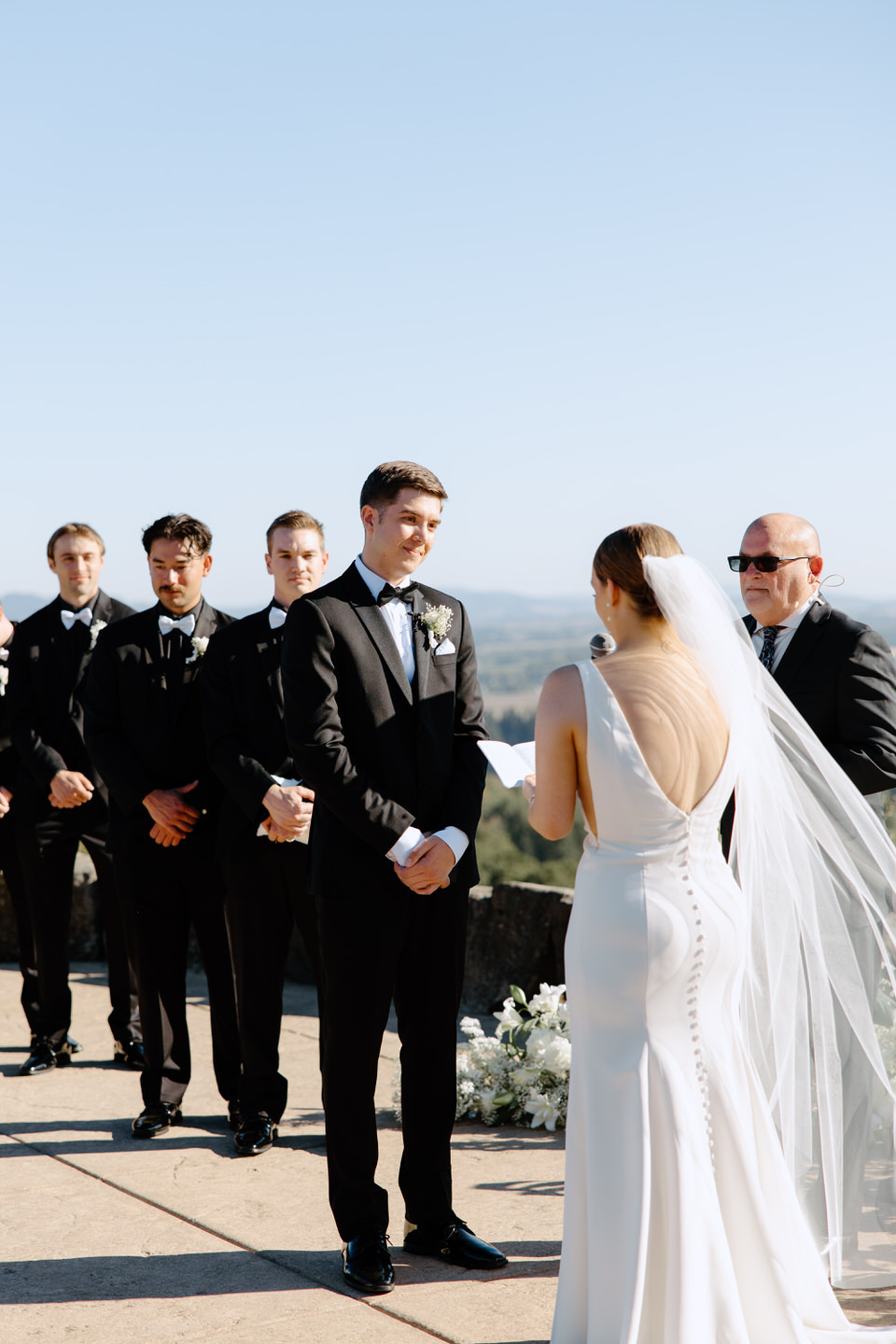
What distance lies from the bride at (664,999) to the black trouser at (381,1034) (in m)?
0.75

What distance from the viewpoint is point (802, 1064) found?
3408 mm

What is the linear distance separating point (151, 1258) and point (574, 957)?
1.69 meters

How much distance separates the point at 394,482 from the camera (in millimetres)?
3684

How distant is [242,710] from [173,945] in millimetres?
1045

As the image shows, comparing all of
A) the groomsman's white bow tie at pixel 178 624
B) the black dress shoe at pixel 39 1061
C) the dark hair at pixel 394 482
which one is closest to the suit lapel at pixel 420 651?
the dark hair at pixel 394 482

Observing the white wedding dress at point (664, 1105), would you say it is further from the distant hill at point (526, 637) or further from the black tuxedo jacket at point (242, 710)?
the distant hill at point (526, 637)

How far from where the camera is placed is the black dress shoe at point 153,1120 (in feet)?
15.9

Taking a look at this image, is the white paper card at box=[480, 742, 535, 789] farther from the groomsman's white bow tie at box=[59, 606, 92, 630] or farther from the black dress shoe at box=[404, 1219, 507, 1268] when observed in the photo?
the groomsman's white bow tie at box=[59, 606, 92, 630]

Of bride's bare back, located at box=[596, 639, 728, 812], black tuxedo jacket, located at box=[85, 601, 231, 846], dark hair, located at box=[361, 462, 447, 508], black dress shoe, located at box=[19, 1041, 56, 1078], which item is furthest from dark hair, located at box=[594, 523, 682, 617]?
black dress shoe, located at box=[19, 1041, 56, 1078]

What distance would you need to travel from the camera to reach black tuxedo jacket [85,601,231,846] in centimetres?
512

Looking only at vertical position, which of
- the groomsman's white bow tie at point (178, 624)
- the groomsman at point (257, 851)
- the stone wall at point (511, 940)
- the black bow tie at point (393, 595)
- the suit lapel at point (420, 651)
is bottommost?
the stone wall at point (511, 940)

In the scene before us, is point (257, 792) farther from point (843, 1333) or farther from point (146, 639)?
point (843, 1333)

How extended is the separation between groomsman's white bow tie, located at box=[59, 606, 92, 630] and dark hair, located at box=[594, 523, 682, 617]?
3802 millimetres

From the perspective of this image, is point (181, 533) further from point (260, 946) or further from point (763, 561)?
point (763, 561)
